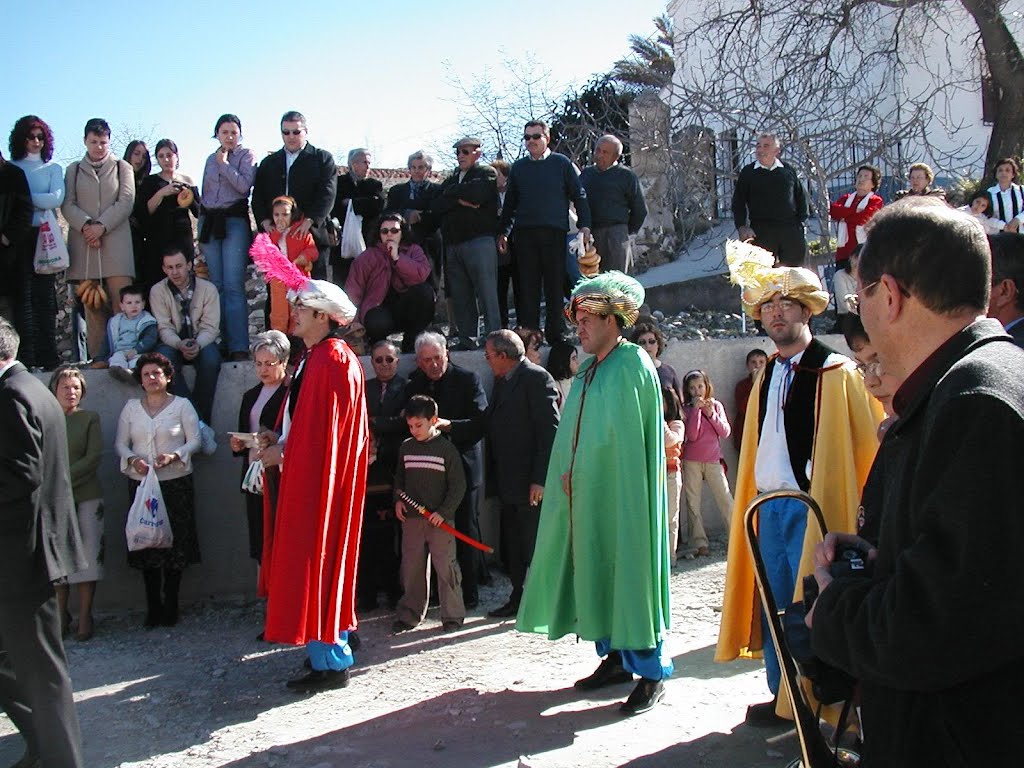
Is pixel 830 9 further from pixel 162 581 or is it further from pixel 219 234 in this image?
pixel 162 581

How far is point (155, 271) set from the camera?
28.8 feet

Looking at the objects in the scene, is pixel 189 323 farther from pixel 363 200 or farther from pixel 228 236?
pixel 363 200

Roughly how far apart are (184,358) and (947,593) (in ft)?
22.9

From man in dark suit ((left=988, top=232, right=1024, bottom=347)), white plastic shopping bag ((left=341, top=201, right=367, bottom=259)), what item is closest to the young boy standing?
white plastic shopping bag ((left=341, top=201, right=367, bottom=259))

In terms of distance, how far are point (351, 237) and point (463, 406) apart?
2570mm

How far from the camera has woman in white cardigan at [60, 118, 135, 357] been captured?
332 inches

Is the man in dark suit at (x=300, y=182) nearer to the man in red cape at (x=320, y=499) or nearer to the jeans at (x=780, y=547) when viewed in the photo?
the man in red cape at (x=320, y=499)

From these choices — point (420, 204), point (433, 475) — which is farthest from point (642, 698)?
point (420, 204)

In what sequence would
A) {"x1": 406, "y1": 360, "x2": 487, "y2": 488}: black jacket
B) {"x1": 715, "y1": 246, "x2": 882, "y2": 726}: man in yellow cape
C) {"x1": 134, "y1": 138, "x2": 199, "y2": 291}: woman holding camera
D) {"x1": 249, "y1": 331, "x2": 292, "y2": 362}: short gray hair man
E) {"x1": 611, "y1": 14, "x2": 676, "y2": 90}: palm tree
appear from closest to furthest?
{"x1": 715, "y1": 246, "x2": 882, "y2": 726}: man in yellow cape < {"x1": 249, "y1": 331, "x2": 292, "y2": 362}: short gray hair man < {"x1": 406, "y1": 360, "x2": 487, "y2": 488}: black jacket < {"x1": 134, "y1": 138, "x2": 199, "y2": 291}: woman holding camera < {"x1": 611, "y1": 14, "x2": 676, "y2": 90}: palm tree

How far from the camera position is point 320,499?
5410 millimetres

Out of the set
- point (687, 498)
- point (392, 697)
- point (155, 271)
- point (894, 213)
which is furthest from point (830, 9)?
point (894, 213)

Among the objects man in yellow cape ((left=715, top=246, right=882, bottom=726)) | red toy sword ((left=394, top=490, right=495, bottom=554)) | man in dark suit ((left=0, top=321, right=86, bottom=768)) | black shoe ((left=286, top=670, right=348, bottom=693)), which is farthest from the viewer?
red toy sword ((left=394, top=490, right=495, bottom=554))

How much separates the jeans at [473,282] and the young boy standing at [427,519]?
7.33 feet

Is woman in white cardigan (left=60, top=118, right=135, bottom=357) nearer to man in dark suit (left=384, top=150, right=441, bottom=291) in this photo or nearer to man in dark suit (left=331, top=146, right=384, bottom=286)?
man in dark suit (left=331, top=146, right=384, bottom=286)
